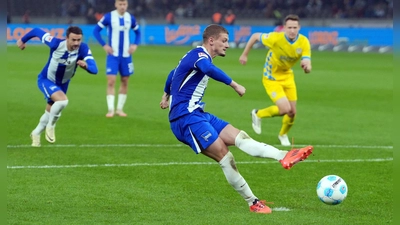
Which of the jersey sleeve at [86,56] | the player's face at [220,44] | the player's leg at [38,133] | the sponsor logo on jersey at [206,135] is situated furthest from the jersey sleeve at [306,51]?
the sponsor logo on jersey at [206,135]

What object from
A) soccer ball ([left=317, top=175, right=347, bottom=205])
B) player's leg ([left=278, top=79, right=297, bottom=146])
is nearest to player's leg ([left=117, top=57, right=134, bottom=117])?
player's leg ([left=278, top=79, right=297, bottom=146])

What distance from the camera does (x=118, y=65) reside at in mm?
16750

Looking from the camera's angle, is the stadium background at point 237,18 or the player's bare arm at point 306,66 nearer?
the player's bare arm at point 306,66

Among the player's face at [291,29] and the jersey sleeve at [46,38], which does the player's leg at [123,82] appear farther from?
the player's face at [291,29]

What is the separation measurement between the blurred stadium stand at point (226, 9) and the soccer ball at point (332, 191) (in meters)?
34.8

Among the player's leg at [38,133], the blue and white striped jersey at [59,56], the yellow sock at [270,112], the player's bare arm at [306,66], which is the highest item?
the player's bare arm at [306,66]

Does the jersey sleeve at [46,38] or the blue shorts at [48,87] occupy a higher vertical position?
the jersey sleeve at [46,38]

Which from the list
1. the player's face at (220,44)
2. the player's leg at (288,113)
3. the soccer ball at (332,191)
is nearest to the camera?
the soccer ball at (332,191)

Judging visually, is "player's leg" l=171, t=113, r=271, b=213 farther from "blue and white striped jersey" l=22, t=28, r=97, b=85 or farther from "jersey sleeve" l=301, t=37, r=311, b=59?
"jersey sleeve" l=301, t=37, r=311, b=59

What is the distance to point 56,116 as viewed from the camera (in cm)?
1217

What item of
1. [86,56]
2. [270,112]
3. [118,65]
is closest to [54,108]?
[86,56]

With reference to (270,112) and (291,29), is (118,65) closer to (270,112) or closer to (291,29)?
(270,112)

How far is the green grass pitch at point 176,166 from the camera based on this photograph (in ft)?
25.2

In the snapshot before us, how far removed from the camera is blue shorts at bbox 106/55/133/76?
16623mm
